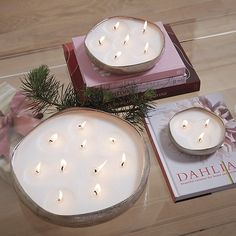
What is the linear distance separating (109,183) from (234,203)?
0.25 meters

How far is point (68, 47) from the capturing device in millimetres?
1054

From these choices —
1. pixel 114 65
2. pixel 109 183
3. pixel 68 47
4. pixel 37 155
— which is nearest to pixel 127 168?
pixel 109 183

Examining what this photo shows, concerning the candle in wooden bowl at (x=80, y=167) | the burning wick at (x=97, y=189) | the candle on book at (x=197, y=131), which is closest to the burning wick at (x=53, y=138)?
the candle in wooden bowl at (x=80, y=167)

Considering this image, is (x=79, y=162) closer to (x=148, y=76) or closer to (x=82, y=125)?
(x=82, y=125)

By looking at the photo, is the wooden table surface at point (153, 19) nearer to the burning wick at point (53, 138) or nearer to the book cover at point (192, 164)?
the book cover at point (192, 164)

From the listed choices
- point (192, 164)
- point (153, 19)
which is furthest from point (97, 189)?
point (153, 19)

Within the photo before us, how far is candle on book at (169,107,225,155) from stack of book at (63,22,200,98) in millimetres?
99

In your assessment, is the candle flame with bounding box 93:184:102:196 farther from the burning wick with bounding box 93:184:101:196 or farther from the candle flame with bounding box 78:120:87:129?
the candle flame with bounding box 78:120:87:129

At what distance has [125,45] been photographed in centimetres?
98

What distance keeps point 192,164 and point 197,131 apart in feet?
0.22

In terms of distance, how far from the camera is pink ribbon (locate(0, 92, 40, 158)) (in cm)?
90

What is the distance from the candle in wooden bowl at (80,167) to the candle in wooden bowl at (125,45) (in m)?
0.17

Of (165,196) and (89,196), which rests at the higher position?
(89,196)

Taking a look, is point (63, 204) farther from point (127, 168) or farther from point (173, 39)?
point (173, 39)
